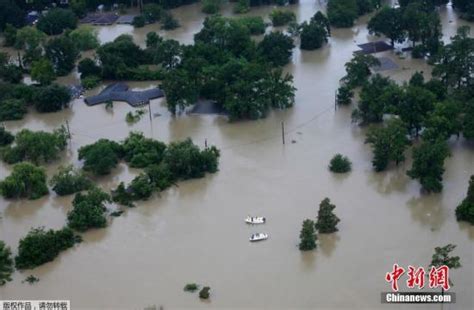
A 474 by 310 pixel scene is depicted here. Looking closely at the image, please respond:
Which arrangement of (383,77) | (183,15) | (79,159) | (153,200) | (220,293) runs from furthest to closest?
(183,15) → (383,77) → (79,159) → (153,200) → (220,293)

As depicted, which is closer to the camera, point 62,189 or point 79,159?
point 62,189

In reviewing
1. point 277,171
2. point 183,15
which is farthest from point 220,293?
point 183,15

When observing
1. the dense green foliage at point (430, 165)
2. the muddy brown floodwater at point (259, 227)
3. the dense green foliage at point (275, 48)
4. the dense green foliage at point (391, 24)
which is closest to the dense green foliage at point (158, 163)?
the muddy brown floodwater at point (259, 227)

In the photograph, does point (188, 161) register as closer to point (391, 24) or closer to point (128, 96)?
point (128, 96)

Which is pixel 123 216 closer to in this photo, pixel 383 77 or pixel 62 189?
pixel 62 189

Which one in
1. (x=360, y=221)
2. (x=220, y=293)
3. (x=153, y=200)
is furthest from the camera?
(x=153, y=200)

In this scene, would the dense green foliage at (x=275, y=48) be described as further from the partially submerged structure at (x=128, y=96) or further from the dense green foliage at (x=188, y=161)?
the dense green foliage at (x=188, y=161)

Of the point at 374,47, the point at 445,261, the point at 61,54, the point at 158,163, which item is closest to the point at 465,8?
the point at 374,47
